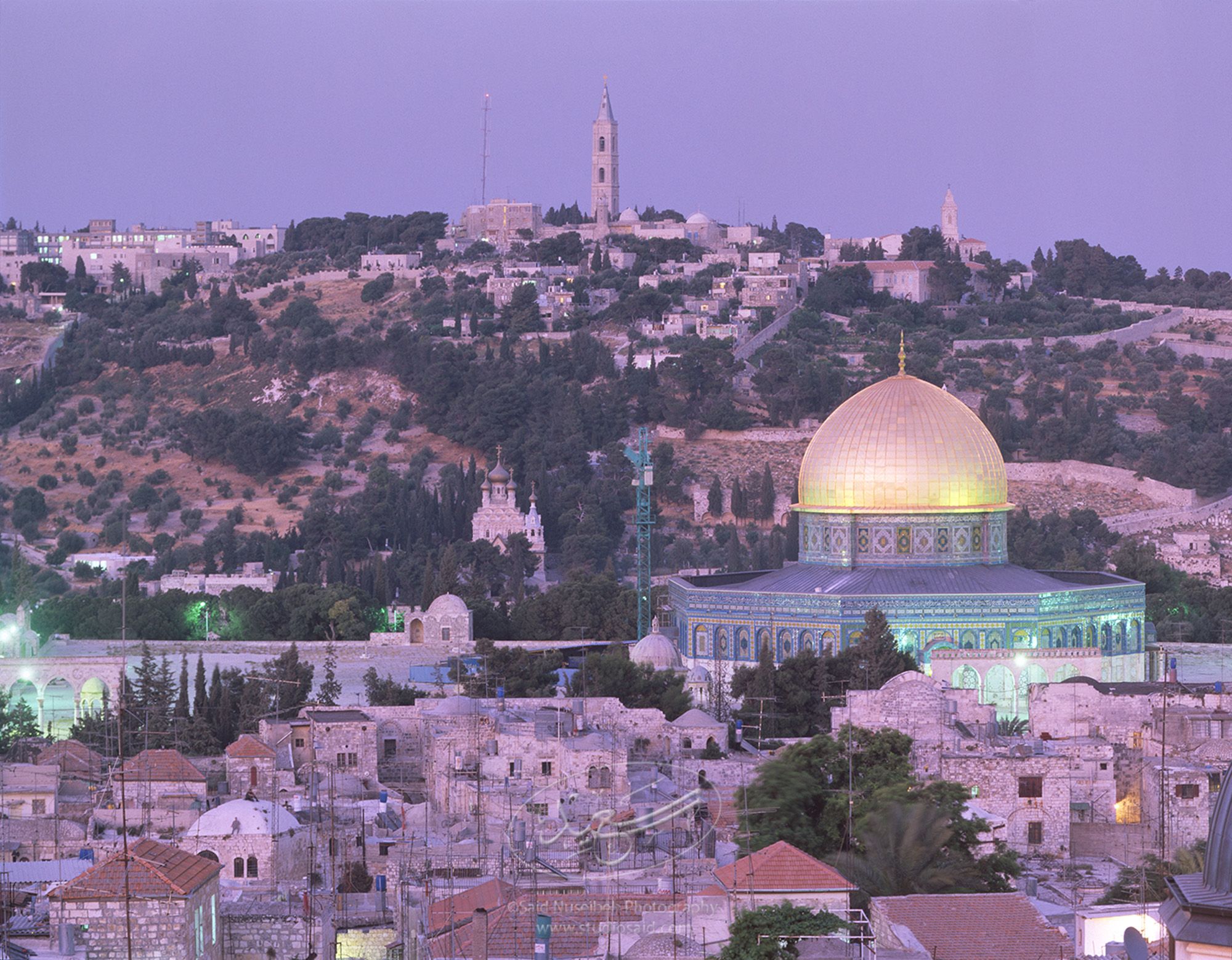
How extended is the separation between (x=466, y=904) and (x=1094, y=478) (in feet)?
141

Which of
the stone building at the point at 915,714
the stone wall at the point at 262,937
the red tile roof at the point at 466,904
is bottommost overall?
the stone wall at the point at 262,937

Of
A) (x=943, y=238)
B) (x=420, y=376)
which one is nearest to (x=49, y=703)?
(x=420, y=376)

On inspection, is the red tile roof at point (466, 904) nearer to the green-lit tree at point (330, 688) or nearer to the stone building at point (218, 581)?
the green-lit tree at point (330, 688)

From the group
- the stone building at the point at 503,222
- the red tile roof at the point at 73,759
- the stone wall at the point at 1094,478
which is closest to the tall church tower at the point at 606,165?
the stone building at the point at 503,222

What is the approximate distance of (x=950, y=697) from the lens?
29.3 metres

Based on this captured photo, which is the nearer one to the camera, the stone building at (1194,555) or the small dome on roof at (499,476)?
the stone building at (1194,555)

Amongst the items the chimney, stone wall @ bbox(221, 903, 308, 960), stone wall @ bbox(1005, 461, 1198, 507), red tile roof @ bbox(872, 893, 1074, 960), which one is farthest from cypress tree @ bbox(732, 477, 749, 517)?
the chimney

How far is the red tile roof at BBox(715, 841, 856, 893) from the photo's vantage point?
1725cm

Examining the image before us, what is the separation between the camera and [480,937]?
16.4 meters

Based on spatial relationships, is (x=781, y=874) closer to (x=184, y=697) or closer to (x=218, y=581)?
(x=184, y=697)

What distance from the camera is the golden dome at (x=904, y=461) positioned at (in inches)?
1374

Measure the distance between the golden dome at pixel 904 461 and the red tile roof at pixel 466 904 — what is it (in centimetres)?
1740

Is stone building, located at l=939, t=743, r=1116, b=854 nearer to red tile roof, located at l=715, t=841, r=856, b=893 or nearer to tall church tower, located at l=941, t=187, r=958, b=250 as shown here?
red tile roof, located at l=715, t=841, r=856, b=893

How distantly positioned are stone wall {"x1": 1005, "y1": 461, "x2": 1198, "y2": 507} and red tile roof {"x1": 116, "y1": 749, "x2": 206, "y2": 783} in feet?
115
